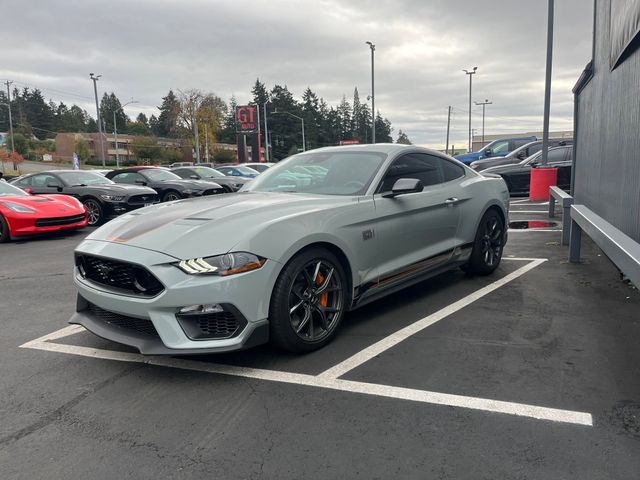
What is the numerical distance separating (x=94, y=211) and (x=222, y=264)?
10.1 metres

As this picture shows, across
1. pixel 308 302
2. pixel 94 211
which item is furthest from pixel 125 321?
pixel 94 211

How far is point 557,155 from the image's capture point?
50.9 feet

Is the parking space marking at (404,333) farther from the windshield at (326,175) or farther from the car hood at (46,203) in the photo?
the car hood at (46,203)

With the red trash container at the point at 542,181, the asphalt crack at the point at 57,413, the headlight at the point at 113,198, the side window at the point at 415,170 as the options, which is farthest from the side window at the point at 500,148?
the asphalt crack at the point at 57,413

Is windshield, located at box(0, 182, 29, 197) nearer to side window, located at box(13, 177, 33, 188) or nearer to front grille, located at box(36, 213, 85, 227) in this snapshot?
front grille, located at box(36, 213, 85, 227)

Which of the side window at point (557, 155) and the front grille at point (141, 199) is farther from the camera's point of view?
the side window at point (557, 155)

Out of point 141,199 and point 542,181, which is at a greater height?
point 542,181

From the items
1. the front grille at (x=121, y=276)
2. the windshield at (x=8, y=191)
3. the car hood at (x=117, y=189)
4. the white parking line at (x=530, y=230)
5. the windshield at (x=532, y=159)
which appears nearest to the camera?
the front grille at (x=121, y=276)

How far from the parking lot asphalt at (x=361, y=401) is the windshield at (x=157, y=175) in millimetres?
10619

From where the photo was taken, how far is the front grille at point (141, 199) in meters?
12.2

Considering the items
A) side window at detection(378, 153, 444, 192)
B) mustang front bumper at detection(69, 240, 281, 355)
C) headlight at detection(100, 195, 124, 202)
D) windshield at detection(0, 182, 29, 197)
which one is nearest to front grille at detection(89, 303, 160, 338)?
mustang front bumper at detection(69, 240, 281, 355)

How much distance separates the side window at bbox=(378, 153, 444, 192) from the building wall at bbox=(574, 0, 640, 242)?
65.2 inches

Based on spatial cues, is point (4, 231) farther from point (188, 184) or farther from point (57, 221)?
point (188, 184)

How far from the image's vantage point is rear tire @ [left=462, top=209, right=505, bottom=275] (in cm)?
564
